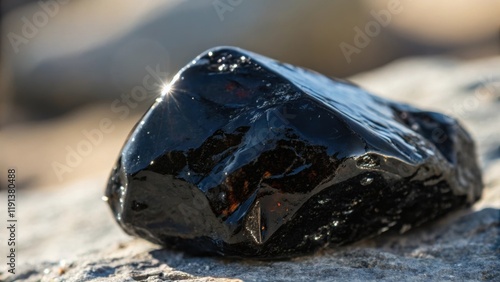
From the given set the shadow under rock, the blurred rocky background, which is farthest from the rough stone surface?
the blurred rocky background

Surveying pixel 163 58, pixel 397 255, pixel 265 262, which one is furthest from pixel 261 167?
pixel 163 58

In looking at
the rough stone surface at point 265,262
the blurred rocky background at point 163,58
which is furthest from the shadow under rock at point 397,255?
the blurred rocky background at point 163,58

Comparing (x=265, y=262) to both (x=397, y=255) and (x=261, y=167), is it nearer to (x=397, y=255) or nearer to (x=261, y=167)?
(x=261, y=167)

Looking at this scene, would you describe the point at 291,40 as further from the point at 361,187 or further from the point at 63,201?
the point at 361,187

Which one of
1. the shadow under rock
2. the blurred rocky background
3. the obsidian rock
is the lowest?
the shadow under rock

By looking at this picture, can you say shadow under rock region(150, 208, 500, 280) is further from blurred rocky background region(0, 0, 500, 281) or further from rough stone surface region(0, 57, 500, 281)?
blurred rocky background region(0, 0, 500, 281)

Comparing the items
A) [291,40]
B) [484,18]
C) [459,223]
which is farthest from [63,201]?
[484,18]

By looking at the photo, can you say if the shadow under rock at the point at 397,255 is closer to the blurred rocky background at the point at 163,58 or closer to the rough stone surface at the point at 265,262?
the rough stone surface at the point at 265,262
